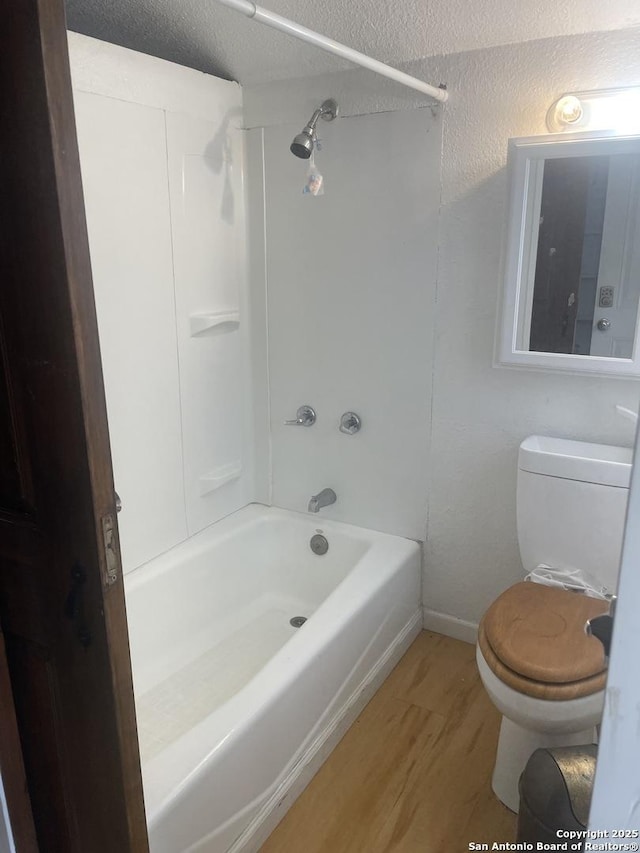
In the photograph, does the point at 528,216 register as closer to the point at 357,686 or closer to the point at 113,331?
the point at 113,331

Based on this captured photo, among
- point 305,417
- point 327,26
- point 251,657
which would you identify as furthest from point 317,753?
point 327,26

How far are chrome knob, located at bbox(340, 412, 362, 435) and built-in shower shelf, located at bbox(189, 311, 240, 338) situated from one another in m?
0.55

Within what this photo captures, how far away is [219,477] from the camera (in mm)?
2438

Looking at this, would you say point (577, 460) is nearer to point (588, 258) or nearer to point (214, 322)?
point (588, 258)

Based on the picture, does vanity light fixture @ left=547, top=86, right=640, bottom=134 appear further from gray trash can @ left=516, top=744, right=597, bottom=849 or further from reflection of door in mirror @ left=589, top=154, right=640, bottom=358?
gray trash can @ left=516, top=744, right=597, bottom=849

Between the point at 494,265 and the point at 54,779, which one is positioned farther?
the point at 494,265

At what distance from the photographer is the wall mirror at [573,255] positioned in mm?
1777

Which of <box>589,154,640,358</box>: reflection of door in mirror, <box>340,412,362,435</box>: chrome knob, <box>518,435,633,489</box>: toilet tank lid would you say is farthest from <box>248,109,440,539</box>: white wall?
<box>589,154,640,358</box>: reflection of door in mirror

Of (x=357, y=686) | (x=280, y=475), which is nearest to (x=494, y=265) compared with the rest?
(x=280, y=475)

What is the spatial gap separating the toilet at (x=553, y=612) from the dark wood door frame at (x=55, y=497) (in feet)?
2.99

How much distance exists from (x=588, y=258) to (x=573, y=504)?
2.37 ft

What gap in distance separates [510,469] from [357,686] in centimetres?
87

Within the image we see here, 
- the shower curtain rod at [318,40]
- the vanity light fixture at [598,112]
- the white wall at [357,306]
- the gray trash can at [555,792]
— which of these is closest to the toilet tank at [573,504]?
the white wall at [357,306]

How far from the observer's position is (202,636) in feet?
7.41
